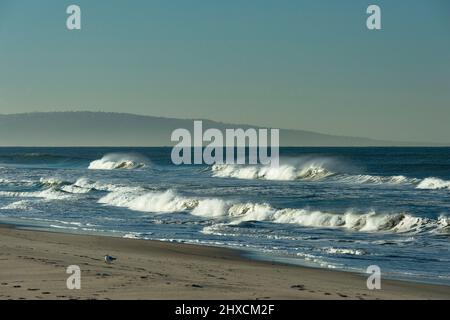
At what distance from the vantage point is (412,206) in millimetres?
26453

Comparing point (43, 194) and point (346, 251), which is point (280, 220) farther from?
point (43, 194)

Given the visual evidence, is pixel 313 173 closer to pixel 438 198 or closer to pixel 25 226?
pixel 438 198

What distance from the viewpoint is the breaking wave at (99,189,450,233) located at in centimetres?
2191

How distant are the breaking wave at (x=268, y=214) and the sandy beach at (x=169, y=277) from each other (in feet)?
21.8

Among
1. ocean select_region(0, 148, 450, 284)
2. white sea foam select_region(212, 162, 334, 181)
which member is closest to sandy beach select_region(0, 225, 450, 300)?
ocean select_region(0, 148, 450, 284)

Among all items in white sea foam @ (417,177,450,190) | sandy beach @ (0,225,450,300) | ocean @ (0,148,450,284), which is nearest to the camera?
sandy beach @ (0,225,450,300)

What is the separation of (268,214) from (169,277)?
43.7 ft

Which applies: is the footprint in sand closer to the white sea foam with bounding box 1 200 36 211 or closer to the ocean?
the ocean

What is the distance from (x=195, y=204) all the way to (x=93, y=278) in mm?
17452

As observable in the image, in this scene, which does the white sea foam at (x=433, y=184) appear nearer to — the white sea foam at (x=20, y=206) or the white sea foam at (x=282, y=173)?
the white sea foam at (x=282, y=173)

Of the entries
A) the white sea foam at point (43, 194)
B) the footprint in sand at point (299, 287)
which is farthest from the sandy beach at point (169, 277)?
the white sea foam at point (43, 194)

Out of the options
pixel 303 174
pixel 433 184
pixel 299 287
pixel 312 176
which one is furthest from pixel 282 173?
pixel 299 287

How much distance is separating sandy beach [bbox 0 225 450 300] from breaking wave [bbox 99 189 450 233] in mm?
6637
